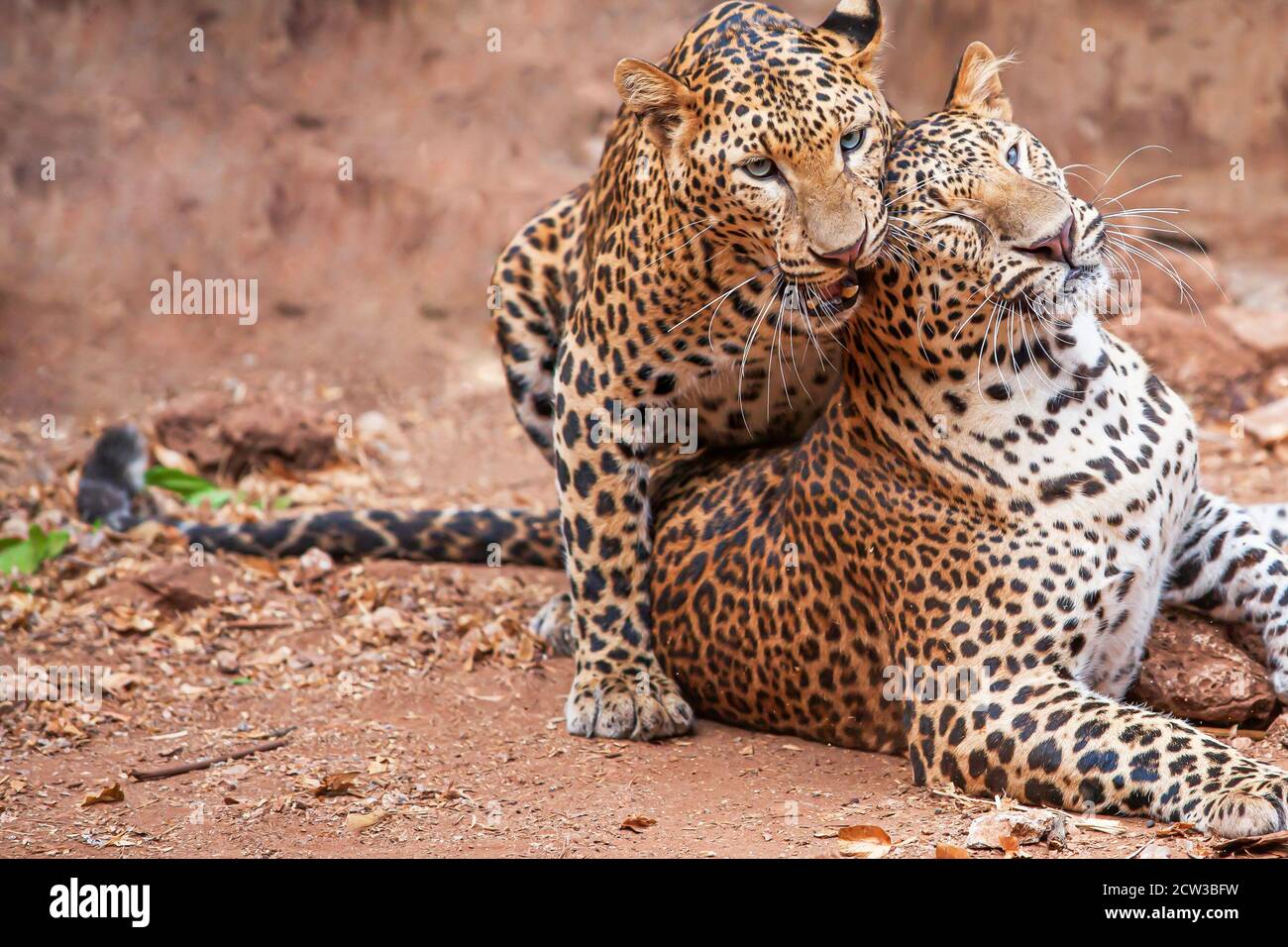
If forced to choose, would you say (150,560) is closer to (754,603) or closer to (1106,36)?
(754,603)

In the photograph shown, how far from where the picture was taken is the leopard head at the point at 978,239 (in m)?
5.61

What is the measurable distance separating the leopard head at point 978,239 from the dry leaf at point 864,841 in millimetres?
1809

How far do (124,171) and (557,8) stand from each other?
→ 13.6 ft

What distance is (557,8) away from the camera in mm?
14016

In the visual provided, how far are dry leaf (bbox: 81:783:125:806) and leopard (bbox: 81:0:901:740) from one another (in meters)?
2.04

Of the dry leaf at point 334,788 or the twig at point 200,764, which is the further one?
the twig at point 200,764

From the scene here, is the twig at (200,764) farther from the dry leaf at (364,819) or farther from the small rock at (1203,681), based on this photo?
the small rock at (1203,681)

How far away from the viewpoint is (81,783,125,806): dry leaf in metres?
6.57

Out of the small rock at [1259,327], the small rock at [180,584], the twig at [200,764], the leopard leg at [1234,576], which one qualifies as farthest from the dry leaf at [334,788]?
the small rock at [1259,327]

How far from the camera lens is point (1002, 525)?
596cm

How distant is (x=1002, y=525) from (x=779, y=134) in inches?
70.1

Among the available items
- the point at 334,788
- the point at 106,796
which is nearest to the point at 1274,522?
the point at 334,788

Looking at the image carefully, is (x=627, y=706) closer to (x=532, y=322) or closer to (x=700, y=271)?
(x=700, y=271)
